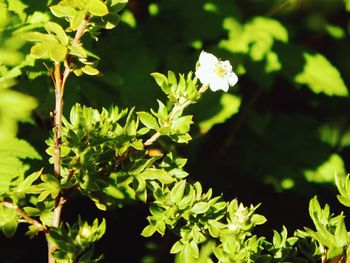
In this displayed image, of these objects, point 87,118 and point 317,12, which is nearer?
point 87,118

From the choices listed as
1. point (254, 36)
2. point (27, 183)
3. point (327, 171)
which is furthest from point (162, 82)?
point (327, 171)

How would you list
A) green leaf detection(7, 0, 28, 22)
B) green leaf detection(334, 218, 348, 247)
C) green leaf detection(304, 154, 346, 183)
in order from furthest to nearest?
green leaf detection(304, 154, 346, 183), green leaf detection(7, 0, 28, 22), green leaf detection(334, 218, 348, 247)

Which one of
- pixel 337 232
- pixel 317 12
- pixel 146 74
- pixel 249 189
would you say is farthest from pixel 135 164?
pixel 317 12

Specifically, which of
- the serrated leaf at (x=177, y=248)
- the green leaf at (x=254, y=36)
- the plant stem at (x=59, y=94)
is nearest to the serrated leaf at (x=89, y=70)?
the plant stem at (x=59, y=94)

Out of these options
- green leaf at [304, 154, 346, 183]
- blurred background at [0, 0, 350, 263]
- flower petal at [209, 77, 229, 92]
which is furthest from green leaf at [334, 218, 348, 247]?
green leaf at [304, 154, 346, 183]

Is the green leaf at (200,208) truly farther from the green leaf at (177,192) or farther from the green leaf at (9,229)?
the green leaf at (9,229)

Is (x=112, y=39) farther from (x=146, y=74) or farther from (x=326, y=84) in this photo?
(x=326, y=84)

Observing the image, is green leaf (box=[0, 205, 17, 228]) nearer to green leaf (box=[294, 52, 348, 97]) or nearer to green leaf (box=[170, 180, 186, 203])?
green leaf (box=[170, 180, 186, 203])

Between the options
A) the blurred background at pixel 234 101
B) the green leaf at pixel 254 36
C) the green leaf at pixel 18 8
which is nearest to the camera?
the green leaf at pixel 18 8
